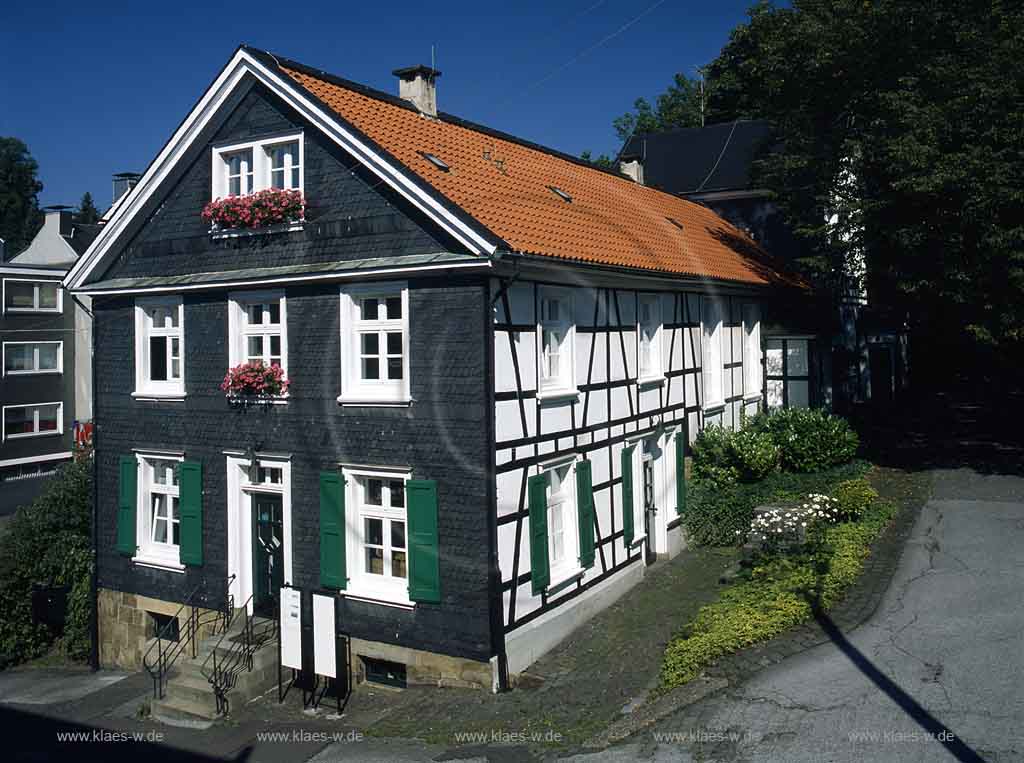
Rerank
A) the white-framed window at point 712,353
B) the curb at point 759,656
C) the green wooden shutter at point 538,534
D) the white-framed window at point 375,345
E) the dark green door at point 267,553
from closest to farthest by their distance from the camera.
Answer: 1. the curb at point 759,656
2. the white-framed window at point 375,345
3. the green wooden shutter at point 538,534
4. the dark green door at point 267,553
5. the white-framed window at point 712,353

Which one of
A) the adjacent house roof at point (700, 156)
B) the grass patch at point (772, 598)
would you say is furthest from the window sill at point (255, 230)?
the adjacent house roof at point (700, 156)

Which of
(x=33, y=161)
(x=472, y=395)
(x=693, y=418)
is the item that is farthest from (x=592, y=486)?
(x=33, y=161)

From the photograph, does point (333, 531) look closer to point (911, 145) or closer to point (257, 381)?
point (257, 381)

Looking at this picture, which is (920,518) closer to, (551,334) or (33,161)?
(551,334)

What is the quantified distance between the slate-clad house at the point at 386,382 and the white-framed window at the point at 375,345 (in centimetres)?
4

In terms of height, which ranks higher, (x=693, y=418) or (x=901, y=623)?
(x=693, y=418)

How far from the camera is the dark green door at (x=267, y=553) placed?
1528 centimetres

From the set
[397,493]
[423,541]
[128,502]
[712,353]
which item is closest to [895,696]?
[423,541]

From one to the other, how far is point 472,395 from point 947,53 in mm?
11758

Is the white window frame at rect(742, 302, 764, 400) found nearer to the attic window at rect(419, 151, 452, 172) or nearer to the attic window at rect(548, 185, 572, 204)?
the attic window at rect(548, 185, 572, 204)

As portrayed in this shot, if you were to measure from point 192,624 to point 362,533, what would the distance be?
4.14m

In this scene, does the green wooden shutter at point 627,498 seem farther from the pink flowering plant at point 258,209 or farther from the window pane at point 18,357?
the window pane at point 18,357

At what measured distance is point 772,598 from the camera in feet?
40.7

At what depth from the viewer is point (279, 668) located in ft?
45.1
